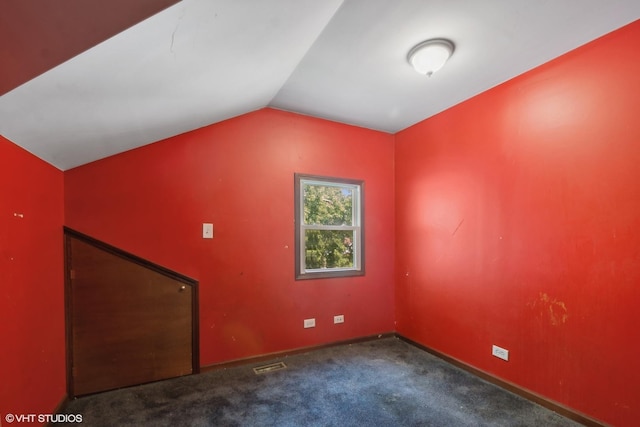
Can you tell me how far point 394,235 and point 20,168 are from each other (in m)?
3.34

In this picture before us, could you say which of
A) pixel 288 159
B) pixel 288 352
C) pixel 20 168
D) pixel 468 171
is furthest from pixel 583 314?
pixel 20 168

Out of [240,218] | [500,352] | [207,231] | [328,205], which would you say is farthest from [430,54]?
[500,352]

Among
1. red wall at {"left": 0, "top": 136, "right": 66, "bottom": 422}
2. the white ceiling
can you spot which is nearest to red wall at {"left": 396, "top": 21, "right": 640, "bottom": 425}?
the white ceiling

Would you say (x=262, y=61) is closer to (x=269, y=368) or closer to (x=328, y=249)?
(x=328, y=249)

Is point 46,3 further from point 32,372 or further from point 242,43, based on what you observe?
point 32,372

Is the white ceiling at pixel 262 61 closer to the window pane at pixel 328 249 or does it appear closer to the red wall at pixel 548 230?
the red wall at pixel 548 230

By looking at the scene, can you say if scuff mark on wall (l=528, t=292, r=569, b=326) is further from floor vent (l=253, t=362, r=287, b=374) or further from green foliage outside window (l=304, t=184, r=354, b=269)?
floor vent (l=253, t=362, r=287, b=374)

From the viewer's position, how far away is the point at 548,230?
7.29 feet

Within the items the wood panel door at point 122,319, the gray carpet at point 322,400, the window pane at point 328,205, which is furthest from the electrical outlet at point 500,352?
the wood panel door at point 122,319

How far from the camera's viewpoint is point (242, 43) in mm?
1604

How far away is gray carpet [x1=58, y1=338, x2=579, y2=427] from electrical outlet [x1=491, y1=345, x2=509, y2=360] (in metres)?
0.25

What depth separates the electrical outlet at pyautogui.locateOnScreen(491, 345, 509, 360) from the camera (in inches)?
96.6

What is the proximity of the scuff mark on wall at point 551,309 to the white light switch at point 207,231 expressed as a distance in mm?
2741

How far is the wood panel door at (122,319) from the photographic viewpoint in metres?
2.29
